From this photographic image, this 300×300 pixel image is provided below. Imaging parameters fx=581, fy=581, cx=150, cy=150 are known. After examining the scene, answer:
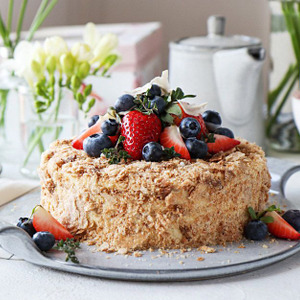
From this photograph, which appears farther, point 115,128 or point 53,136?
point 53,136

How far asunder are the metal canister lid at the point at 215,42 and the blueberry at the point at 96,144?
811 mm

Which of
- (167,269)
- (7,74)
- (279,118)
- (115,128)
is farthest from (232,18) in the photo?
(167,269)

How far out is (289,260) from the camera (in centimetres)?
123

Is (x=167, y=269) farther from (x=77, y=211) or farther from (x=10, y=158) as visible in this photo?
(x=10, y=158)

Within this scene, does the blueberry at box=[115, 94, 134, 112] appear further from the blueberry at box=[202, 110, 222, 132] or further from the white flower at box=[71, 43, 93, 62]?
the white flower at box=[71, 43, 93, 62]

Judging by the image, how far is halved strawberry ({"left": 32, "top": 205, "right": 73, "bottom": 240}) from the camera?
4.19 feet

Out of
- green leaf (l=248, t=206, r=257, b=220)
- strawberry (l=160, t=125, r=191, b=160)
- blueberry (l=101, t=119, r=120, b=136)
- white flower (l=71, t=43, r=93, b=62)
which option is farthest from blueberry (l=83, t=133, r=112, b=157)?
white flower (l=71, t=43, r=93, b=62)

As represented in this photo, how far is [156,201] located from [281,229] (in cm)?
30

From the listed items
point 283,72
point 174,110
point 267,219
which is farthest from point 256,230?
point 283,72

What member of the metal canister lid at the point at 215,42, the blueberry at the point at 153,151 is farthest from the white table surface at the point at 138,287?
the metal canister lid at the point at 215,42

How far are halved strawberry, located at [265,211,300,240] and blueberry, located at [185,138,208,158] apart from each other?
0.22 metres

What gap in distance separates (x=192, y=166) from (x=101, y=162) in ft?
0.68

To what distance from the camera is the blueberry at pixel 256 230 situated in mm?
1285

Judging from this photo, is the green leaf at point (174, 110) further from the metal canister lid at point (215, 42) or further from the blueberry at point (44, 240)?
the metal canister lid at point (215, 42)
